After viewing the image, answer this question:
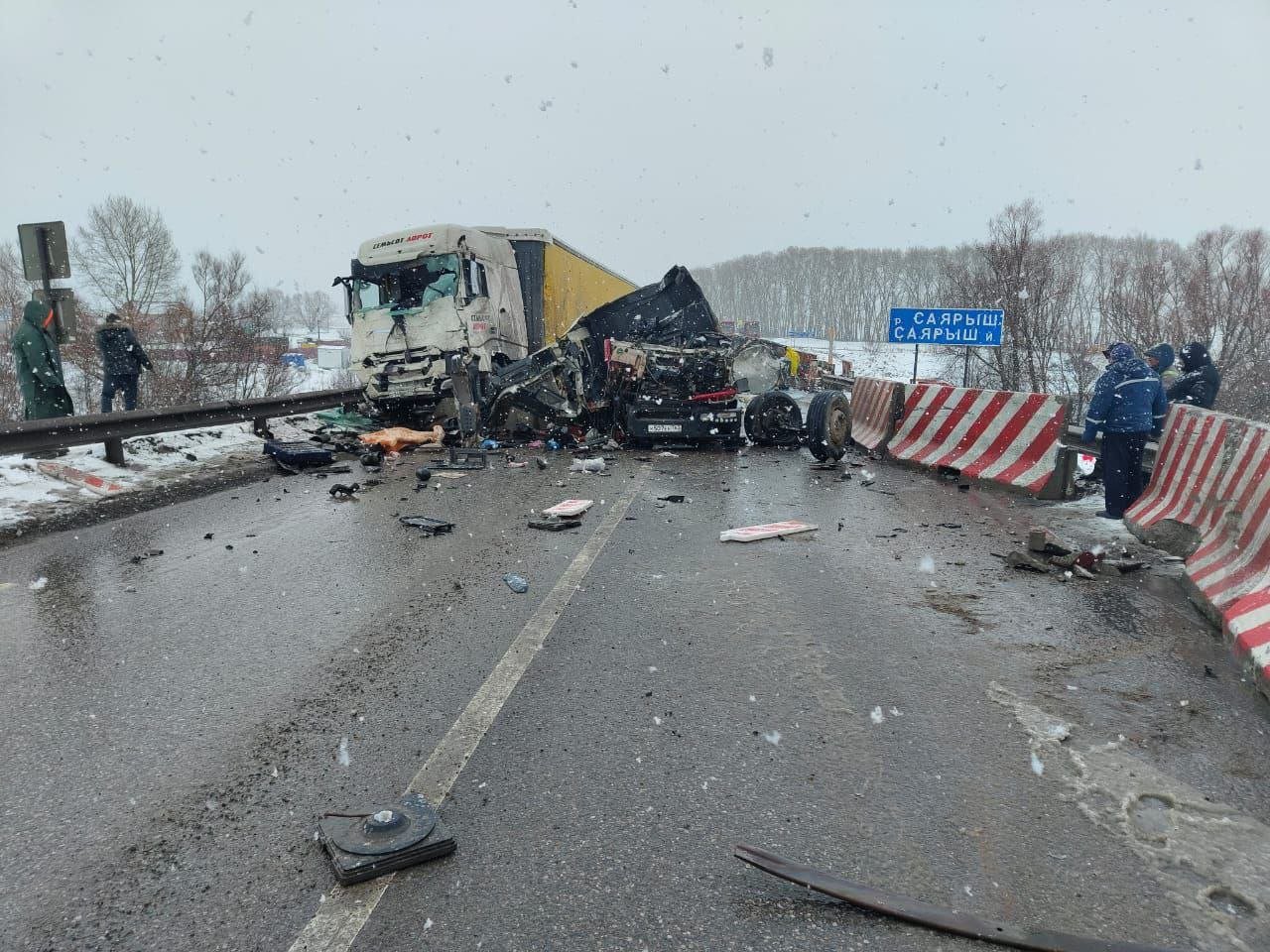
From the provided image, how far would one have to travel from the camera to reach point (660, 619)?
412 centimetres

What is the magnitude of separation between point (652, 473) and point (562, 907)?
7.81 meters

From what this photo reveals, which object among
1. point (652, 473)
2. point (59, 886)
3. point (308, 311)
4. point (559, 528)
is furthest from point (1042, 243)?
point (308, 311)

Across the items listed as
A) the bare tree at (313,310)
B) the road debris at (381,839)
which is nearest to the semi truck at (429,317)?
the road debris at (381,839)

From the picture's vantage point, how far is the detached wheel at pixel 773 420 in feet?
40.8

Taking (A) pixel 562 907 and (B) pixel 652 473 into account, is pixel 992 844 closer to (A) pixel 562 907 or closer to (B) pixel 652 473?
(A) pixel 562 907

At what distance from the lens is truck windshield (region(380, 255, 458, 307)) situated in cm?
1271

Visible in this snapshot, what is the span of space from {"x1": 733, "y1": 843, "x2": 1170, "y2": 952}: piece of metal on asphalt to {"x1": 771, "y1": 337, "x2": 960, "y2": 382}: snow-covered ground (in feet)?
132

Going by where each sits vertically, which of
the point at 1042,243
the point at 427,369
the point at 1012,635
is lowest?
the point at 1012,635

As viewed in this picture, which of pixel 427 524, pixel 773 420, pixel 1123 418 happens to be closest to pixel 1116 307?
pixel 773 420

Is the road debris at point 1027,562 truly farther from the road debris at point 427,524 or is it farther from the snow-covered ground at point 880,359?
the snow-covered ground at point 880,359

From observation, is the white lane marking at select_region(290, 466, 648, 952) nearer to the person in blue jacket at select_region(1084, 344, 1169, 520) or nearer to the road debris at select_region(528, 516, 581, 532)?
the road debris at select_region(528, 516, 581, 532)

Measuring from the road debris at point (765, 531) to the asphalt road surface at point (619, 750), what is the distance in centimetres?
65

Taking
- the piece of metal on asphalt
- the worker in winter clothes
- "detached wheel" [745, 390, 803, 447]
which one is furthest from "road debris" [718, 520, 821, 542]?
"detached wheel" [745, 390, 803, 447]

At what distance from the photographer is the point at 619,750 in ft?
8.90
